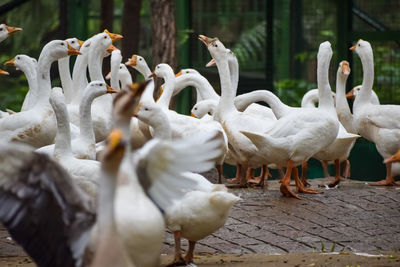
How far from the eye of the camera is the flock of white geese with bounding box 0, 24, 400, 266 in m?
4.51

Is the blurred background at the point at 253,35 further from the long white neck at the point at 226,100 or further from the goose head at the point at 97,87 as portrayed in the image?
the goose head at the point at 97,87

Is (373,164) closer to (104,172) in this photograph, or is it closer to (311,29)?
(311,29)

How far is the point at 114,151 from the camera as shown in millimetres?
3295

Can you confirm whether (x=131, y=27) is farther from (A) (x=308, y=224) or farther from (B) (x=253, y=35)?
(A) (x=308, y=224)

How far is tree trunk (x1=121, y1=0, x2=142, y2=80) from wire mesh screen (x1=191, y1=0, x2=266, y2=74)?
944mm

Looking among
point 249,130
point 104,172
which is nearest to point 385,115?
point 249,130

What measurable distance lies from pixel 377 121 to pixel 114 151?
7272 millimetres

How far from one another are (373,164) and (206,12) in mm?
3425

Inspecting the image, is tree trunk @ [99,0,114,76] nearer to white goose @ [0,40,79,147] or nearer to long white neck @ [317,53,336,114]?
white goose @ [0,40,79,147]

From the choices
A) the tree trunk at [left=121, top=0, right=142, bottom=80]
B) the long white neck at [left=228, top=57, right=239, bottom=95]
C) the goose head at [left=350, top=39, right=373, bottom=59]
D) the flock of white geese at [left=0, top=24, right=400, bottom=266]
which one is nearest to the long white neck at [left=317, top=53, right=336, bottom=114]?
the flock of white geese at [left=0, top=24, right=400, bottom=266]

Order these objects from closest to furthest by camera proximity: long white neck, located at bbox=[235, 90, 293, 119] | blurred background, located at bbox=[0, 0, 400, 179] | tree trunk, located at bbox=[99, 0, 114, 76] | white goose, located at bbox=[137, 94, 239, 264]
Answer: white goose, located at bbox=[137, 94, 239, 264] < long white neck, located at bbox=[235, 90, 293, 119] < blurred background, located at bbox=[0, 0, 400, 179] < tree trunk, located at bbox=[99, 0, 114, 76]

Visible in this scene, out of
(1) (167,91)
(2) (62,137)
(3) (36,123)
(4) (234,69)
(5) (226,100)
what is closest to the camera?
(2) (62,137)

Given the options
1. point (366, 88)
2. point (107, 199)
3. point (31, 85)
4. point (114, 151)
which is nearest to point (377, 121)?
point (366, 88)

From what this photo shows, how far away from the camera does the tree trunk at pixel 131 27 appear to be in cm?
1277
